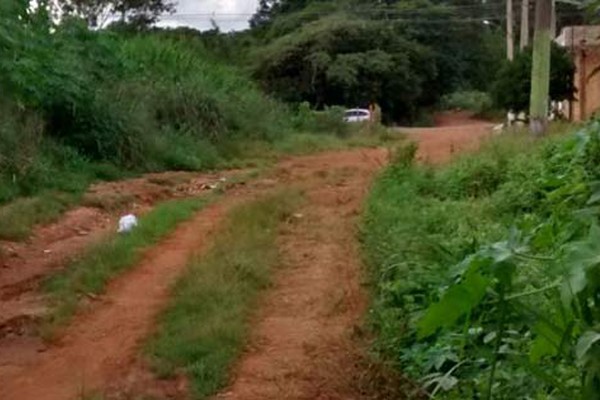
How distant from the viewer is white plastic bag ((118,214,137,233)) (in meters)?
10.6

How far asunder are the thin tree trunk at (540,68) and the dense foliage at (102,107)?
517 cm

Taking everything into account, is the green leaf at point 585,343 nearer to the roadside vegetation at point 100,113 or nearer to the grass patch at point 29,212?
the roadside vegetation at point 100,113

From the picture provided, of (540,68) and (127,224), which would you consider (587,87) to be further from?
(127,224)

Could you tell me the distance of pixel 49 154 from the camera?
15062 millimetres

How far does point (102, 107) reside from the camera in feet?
55.2

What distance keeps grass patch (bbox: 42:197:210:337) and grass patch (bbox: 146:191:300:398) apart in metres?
0.61

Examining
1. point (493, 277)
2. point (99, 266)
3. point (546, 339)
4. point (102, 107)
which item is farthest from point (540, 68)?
point (493, 277)

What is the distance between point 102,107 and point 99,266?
8587 millimetres

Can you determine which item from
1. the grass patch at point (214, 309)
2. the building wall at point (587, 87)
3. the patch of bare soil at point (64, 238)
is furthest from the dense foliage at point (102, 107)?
the building wall at point (587, 87)

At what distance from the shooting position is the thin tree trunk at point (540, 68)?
17.8 m

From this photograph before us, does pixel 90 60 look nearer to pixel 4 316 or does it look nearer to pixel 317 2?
pixel 4 316

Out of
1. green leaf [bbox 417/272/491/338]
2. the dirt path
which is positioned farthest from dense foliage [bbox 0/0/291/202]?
green leaf [bbox 417/272/491/338]

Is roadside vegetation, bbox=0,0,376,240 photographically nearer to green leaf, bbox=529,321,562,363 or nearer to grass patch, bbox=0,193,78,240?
grass patch, bbox=0,193,78,240

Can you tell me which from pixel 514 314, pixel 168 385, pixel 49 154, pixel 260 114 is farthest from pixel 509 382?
pixel 260 114
